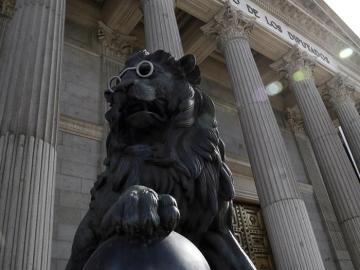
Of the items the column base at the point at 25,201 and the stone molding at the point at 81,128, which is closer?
the column base at the point at 25,201

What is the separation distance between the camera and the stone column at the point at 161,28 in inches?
333

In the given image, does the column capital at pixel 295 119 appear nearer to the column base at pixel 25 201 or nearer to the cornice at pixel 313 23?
the cornice at pixel 313 23

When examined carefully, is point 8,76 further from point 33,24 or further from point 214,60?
point 214,60

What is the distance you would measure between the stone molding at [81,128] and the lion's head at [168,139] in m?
8.03

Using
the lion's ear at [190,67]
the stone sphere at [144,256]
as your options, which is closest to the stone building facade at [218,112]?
the lion's ear at [190,67]

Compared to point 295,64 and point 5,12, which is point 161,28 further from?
point 295,64

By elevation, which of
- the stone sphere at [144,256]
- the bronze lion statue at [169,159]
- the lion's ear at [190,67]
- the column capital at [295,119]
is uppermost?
the column capital at [295,119]

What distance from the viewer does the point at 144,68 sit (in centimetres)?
218

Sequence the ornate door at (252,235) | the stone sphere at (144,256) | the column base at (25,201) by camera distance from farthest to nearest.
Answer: the ornate door at (252,235)
the column base at (25,201)
the stone sphere at (144,256)

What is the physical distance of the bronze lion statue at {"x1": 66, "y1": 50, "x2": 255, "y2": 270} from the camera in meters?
1.87

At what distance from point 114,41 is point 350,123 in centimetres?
1005

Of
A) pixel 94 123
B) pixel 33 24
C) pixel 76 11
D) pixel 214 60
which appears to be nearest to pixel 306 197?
pixel 214 60

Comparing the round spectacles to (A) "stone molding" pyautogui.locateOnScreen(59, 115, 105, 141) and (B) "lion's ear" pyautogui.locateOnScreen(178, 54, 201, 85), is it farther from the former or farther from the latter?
(A) "stone molding" pyautogui.locateOnScreen(59, 115, 105, 141)

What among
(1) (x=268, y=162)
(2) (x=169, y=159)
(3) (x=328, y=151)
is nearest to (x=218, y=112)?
(3) (x=328, y=151)
